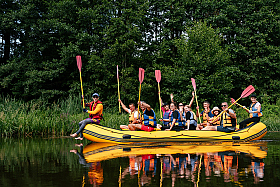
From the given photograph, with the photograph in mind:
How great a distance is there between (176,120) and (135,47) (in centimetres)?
1252

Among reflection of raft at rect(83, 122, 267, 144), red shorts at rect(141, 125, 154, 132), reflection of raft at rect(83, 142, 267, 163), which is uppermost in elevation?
red shorts at rect(141, 125, 154, 132)

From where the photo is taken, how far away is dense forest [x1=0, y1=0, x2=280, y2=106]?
63.5 feet

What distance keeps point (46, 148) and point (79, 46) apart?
43.2 feet

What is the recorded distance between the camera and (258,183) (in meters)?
4.33

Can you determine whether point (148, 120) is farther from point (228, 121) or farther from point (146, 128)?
point (228, 121)

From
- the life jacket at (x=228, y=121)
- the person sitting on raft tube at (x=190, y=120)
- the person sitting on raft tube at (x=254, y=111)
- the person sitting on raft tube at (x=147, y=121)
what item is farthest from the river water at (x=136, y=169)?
the person sitting on raft tube at (x=190, y=120)

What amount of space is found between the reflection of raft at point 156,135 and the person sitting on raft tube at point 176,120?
25 centimetres

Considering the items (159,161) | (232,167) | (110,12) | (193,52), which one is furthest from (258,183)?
(110,12)

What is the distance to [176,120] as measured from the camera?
9.96 meters

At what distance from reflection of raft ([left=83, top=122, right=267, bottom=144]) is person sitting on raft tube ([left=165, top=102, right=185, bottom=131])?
0.81 feet

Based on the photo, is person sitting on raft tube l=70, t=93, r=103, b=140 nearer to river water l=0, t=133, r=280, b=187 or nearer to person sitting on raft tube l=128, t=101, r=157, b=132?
person sitting on raft tube l=128, t=101, r=157, b=132

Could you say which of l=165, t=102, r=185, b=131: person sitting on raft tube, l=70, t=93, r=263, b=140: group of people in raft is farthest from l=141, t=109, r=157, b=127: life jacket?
l=165, t=102, r=185, b=131: person sitting on raft tube

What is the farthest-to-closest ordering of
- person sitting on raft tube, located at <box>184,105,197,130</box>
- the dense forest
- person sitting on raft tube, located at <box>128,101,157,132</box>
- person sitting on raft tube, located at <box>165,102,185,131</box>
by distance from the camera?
the dense forest
person sitting on raft tube, located at <box>184,105,197,130</box>
person sitting on raft tube, located at <box>165,102,185,131</box>
person sitting on raft tube, located at <box>128,101,157,132</box>

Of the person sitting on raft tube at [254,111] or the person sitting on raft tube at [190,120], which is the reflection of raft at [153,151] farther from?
the person sitting on raft tube at [254,111]
